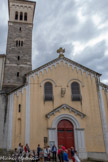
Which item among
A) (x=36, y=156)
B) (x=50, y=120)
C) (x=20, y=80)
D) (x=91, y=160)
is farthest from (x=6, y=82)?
(x=91, y=160)

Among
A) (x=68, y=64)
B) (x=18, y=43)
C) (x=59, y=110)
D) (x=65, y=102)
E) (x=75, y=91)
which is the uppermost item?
A: (x=18, y=43)

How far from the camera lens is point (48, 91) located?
19734 millimetres

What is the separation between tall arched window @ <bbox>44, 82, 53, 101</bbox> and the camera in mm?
19344

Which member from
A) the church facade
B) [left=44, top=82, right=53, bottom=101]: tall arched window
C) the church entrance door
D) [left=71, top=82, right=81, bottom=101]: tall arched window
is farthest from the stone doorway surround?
[left=44, top=82, right=53, bottom=101]: tall arched window

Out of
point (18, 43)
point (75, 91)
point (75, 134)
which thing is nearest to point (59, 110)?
point (75, 134)

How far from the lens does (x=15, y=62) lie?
83.9 feet

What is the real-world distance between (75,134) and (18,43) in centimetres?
1748

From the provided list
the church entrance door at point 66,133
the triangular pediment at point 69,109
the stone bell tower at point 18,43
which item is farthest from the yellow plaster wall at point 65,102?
the stone bell tower at point 18,43

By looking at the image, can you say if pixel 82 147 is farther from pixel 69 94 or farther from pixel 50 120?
pixel 69 94

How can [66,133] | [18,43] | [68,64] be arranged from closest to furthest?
[66,133]
[68,64]
[18,43]

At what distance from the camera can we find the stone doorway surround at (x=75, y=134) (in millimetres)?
17219

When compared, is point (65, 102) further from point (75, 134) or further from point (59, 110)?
point (75, 134)

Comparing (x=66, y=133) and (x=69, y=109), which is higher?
(x=69, y=109)

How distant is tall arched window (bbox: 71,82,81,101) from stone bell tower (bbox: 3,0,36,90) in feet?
26.1
